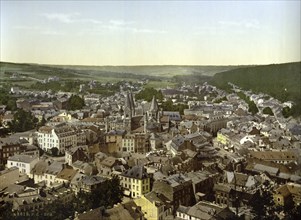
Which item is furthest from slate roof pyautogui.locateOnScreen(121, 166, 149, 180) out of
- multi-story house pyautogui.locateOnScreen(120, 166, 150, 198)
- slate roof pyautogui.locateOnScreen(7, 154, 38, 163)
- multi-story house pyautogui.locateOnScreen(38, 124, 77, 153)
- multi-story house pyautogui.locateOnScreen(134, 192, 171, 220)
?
slate roof pyautogui.locateOnScreen(7, 154, 38, 163)

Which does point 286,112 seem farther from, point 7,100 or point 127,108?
point 7,100

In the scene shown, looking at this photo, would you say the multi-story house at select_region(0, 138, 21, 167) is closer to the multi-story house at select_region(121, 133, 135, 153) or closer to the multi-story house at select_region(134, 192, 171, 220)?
the multi-story house at select_region(121, 133, 135, 153)

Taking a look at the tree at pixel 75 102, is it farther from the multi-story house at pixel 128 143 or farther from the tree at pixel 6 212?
the tree at pixel 6 212

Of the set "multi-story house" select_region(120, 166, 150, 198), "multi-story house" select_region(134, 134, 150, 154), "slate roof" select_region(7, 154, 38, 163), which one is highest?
"multi-story house" select_region(134, 134, 150, 154)

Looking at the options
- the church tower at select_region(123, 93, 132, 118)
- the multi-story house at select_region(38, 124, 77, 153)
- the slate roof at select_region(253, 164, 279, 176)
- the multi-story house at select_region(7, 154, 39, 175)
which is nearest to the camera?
the multi-story house at select_region(7, 154, 39, 175)

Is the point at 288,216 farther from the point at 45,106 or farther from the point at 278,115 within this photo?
the point at 45,106

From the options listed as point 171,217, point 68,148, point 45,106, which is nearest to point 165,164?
point 171,217
